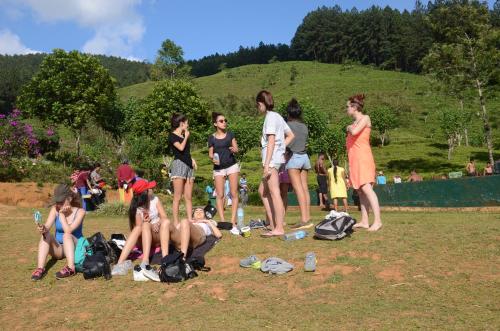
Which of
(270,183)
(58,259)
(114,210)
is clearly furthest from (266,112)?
(114,210)

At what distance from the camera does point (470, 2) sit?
112ft

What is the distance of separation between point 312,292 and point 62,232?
4.09 metres

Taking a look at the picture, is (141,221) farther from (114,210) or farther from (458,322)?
(114,210)

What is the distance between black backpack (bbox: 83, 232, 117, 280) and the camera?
7.00 meters

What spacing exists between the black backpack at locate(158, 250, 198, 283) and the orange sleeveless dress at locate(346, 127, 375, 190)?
110 inches

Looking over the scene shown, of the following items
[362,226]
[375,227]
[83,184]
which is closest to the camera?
[375,227]

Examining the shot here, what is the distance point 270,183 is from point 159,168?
77.9ft

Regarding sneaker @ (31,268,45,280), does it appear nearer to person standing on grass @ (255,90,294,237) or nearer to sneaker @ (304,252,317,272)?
person standing on grass @ (255,90,294,237)

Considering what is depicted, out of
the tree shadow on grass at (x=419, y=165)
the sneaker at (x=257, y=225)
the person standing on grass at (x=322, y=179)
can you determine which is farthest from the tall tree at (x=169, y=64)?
the sneaker at (x=257, y=225)

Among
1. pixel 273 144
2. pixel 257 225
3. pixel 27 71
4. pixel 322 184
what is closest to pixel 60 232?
pixel 257 225

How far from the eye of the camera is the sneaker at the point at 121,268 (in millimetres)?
7074

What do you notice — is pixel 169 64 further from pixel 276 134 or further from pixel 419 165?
pixel 276 134

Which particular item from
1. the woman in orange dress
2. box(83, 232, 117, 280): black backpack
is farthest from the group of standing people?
box(83, 232, 117, 280): black backpack

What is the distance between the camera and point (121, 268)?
711 centimetres
